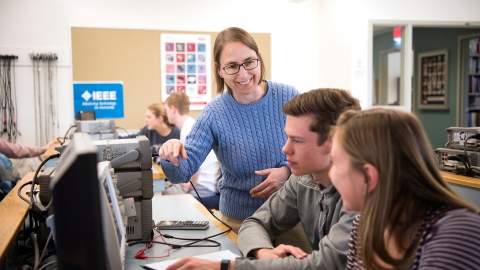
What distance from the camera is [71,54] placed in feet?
17.9

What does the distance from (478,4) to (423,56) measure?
7.56ft

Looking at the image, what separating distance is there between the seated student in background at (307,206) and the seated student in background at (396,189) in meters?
0.34

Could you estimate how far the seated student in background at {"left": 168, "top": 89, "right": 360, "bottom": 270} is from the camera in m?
1.30

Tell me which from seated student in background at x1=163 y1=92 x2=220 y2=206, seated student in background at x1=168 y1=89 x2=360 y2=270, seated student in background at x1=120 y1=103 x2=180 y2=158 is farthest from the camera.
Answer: seated student in background at x1=120 y1=103 x2=180 y2=158

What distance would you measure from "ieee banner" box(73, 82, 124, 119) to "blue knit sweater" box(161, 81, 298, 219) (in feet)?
12.7

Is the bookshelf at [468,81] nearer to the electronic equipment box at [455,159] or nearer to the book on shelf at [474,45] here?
the book on shelf at [474,45]

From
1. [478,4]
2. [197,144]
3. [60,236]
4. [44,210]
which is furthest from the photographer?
[478,4]

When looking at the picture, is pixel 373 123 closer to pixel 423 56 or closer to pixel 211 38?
pixel 211 38

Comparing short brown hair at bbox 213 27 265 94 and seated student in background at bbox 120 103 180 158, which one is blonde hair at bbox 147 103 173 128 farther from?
short brown hair at bbox 213 27 265 94

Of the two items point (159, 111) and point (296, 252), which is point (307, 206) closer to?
point (296, 252)

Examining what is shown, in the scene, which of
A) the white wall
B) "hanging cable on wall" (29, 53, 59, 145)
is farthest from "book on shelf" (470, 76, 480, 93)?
"hanging cable on wall" (29, 53, 59, 145)

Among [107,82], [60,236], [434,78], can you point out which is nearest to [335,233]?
[60,236]

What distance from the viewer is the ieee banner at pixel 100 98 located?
555 cm

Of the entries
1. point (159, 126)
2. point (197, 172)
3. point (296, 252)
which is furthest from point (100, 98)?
point (296, 252)
